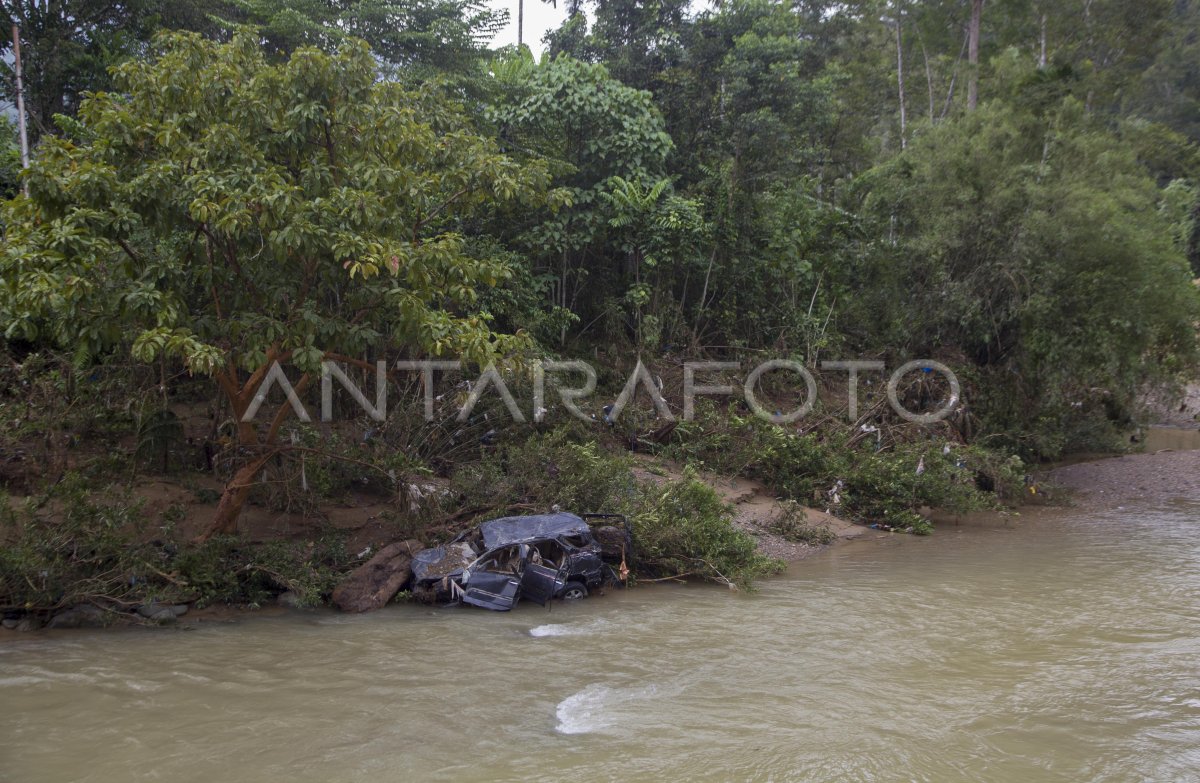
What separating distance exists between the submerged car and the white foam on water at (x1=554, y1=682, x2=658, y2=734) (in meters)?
1.99

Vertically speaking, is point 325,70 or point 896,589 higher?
point 325,70

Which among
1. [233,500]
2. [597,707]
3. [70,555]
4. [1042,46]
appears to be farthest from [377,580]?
[1042,46]

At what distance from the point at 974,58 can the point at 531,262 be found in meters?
11.9

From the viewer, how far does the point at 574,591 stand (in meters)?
8.81

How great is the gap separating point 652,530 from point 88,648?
207 inches

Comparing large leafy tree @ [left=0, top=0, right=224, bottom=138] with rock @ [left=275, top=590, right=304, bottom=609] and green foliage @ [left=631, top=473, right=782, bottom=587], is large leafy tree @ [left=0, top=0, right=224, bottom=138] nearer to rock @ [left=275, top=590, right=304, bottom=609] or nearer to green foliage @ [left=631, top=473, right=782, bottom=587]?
rock @ [left=275, top=590, right=304, bottom=609]

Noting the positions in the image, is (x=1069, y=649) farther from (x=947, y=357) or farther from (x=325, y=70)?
(x=947, y=357)

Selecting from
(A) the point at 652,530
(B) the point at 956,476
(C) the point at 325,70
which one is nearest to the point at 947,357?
(B) the point at 956,476

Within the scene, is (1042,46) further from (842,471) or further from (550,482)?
(550,482)

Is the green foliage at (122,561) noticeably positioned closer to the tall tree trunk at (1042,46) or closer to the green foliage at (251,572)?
the green foliage at (251,572)

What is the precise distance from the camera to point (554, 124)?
47.1 ft

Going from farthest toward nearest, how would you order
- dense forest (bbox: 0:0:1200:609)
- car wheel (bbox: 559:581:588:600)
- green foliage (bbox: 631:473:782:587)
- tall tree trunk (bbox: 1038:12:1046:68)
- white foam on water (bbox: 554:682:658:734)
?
tall tree trunk (bbox: 1038:12:1046:68)
green foliage (bbox: 631:473:782:587)
car wheel (bbox: 559:581:588:600)
dense forest (bbox: 0:0:1200:609)
white foam on water (bbox: 554:682:658:734)

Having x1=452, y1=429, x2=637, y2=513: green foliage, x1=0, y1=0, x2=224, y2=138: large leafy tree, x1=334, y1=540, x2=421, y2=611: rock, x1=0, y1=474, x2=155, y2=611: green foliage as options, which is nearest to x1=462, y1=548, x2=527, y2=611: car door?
x1=334, y1=540, x2=421, y2=611: rock

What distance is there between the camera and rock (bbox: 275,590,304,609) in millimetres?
8266
